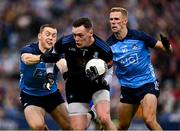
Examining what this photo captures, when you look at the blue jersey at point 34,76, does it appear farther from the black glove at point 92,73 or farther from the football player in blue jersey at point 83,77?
the black glove at point 92,73

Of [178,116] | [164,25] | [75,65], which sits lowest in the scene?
[178,116]

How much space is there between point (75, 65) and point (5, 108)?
835cm

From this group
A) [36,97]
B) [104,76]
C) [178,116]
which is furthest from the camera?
[178,116]

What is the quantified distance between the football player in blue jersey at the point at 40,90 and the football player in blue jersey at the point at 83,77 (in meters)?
0.40

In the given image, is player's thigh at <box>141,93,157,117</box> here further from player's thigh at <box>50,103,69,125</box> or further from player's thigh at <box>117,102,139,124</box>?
player's thigh at <box>50,103,69,125</box>

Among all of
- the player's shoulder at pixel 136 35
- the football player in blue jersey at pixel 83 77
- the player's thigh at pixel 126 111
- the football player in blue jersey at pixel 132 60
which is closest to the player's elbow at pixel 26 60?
the football player in blue jersey at pixel 83 77

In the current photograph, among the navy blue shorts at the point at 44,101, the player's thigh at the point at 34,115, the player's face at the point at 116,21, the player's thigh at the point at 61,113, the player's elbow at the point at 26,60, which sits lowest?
the player's thigh at the point at 61,113

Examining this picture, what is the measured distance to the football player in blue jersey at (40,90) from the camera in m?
12.0

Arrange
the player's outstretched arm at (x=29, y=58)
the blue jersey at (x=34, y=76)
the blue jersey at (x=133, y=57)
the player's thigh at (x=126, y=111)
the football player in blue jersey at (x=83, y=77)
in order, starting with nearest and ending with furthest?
the football player in blue jersey at (x=83, y=77) → the player's outstretched arm at (x=29, y=58) → the blue jersey at (x=34, y=76) → the blue jersey at (x=133, y=57) → the player's thigh at (x=126, y=111)

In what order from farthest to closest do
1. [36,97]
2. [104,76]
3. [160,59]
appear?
1. [160,59]
2. [36,97]
3. [104,76]

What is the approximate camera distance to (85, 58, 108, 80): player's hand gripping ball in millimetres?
11086

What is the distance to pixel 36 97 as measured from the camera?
→ 12.4m

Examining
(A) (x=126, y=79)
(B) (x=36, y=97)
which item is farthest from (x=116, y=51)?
(B) (x=36, y=97)

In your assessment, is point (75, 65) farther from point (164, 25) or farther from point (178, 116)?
point (164, 25)
